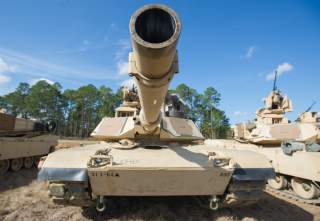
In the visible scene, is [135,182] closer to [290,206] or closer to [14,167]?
[290,206]

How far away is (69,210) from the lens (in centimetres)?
539

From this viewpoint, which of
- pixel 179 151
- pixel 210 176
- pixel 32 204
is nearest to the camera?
pixel 210 176

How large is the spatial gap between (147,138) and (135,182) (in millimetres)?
1437

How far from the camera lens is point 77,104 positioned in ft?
172

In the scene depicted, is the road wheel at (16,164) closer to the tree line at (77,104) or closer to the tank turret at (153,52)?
the tank turret at (153,52)

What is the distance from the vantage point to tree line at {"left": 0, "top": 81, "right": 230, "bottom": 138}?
48188 mm

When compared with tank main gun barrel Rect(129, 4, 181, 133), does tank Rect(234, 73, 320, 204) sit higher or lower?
lower

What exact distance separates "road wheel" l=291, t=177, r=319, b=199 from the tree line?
3877 cm

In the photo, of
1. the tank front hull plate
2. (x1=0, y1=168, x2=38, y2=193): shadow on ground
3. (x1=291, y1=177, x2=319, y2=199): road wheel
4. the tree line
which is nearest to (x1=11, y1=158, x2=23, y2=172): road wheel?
(x1=0, y1=168, x2=38, y2=193): shadow on ground

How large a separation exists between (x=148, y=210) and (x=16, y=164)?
8.61 m

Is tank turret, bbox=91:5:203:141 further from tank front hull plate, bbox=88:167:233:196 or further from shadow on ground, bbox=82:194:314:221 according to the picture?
shadow on ground, bbox=82:194:314:221

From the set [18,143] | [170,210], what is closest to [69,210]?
[170,210]

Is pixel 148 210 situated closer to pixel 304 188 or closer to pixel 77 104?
pixel 304 188

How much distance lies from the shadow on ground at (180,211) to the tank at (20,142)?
6.49 m
